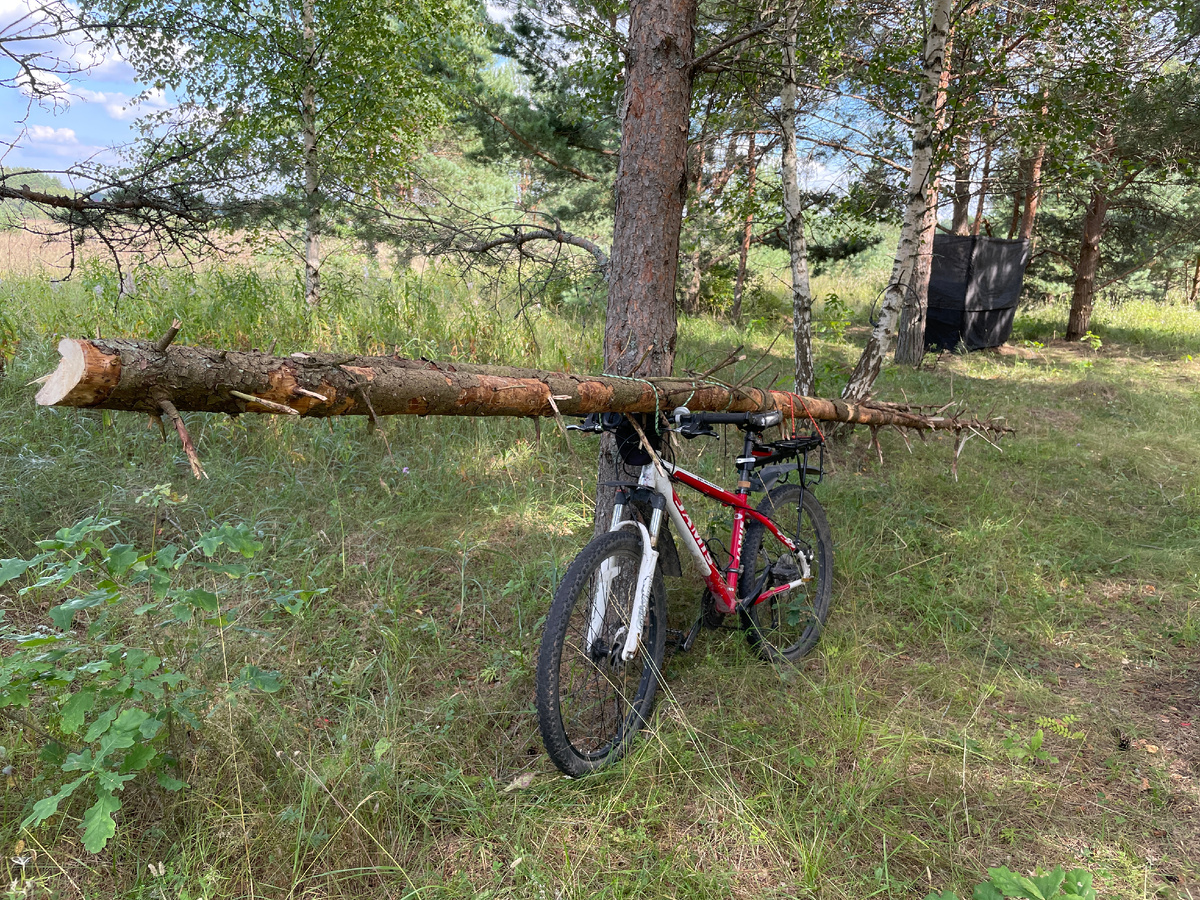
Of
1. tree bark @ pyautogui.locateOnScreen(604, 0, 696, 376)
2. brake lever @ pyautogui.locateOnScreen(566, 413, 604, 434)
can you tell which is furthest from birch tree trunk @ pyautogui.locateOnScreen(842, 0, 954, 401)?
brake lever @ pyautogui.locateOnScreen(566, 413, 604, 434)

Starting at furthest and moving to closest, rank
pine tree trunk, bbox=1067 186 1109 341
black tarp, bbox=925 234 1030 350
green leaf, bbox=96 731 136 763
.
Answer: pine tree trunk, bbox=1067 186 1109 341, black tarp, bbox=925 234 1030 350, green leaf, bbox=96 731 136 763

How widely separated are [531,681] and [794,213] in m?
4.76

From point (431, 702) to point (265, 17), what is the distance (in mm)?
8623

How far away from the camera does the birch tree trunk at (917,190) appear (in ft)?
16.9

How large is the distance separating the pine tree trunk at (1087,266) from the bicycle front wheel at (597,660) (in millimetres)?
12665

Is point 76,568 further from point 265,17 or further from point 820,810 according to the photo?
point 265,17

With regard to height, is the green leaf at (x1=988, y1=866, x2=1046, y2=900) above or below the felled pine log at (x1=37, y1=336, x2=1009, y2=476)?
below

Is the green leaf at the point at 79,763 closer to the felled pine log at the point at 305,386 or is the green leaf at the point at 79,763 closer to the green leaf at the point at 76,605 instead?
the green leaf at the point at 76,605

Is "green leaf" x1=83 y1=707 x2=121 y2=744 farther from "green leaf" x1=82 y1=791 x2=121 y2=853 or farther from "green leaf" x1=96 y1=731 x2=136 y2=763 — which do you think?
"green leaf" x1=82 y1=791 x2=121 y2=853

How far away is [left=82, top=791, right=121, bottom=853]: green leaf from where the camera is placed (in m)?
1.58

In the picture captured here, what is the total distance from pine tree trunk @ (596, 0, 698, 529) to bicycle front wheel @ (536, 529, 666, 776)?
690mm

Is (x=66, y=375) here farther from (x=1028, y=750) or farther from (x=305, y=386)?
(x=1028, y=750)

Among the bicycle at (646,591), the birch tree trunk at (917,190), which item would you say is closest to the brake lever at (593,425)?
the bicycle at (646,591)

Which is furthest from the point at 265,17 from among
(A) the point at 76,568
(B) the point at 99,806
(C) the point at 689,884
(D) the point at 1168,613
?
(D) the point at 1168,613
